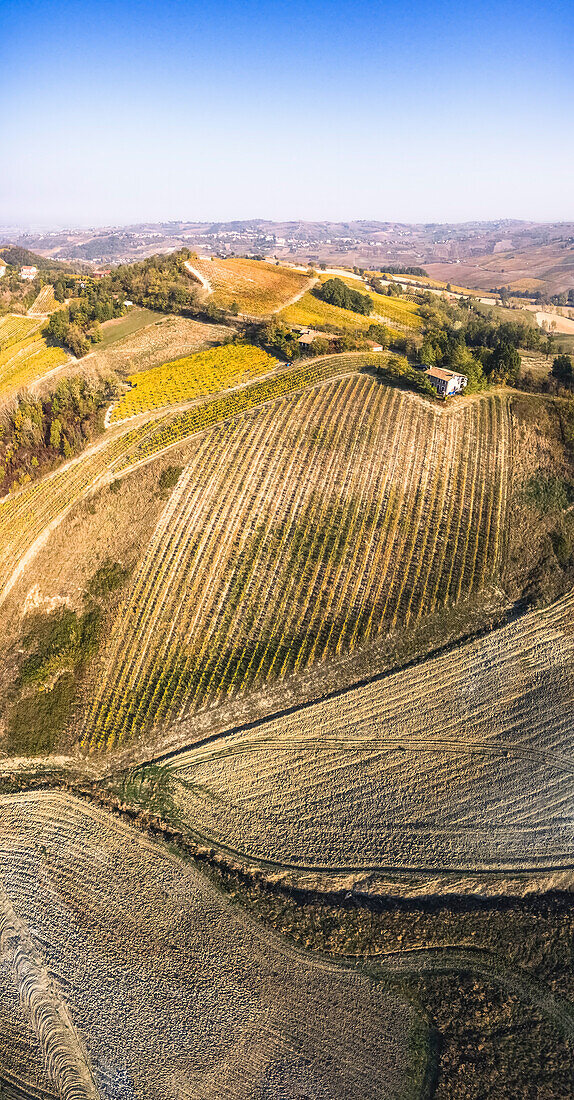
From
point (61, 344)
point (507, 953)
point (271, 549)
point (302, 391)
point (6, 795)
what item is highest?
point (61, 344)

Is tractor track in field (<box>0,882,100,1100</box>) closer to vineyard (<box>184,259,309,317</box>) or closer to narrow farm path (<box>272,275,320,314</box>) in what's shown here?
vineyard (<box>184,259,309,317</box>)

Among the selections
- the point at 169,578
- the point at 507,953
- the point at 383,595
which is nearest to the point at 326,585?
the point at 383,595

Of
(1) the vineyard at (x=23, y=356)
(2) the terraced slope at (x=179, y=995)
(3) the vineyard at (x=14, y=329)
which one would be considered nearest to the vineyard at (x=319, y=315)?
(1) the vineyard at (x=23, y=356)

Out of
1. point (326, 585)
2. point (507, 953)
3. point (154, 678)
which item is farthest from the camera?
point (326, 585)

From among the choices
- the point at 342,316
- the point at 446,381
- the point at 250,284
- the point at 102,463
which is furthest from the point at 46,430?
the point at 250,284

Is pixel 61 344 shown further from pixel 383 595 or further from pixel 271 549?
pixel 383 595
